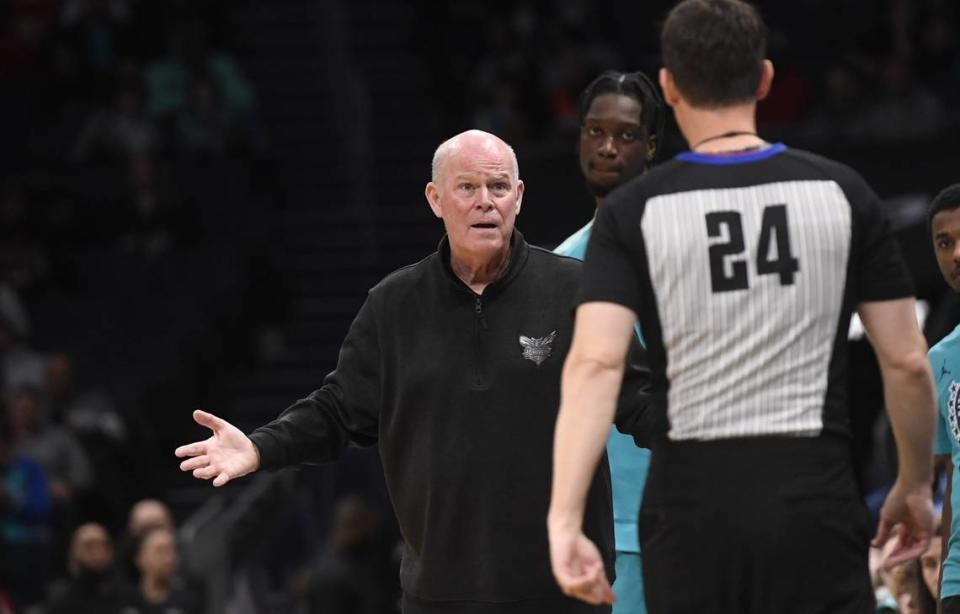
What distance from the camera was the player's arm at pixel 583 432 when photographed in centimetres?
418

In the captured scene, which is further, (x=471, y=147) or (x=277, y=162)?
(x=277, y=162)

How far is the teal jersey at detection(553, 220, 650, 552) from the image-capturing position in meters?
5.99

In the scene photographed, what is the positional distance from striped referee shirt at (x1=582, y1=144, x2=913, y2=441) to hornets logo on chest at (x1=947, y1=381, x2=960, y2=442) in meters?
1.37

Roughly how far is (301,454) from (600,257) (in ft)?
5.54

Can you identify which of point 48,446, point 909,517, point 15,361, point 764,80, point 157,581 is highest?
point 764,80

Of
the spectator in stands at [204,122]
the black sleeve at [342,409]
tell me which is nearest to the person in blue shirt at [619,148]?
the black sleeve at [342,409]

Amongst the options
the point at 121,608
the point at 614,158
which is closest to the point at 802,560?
the point at 614,158

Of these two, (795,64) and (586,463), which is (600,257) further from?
(795,64)

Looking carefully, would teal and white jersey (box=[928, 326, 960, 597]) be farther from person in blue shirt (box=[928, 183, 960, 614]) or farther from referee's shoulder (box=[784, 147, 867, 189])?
referee's shoulder (box=[784, 147, 867, 189])

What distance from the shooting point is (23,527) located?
13.0 meters

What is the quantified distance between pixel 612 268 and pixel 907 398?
0.72 meters

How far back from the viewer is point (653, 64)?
16562 millimetres

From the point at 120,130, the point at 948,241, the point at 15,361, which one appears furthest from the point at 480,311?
the point at 120,130

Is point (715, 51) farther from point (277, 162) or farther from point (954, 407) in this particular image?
point (277, 162)
